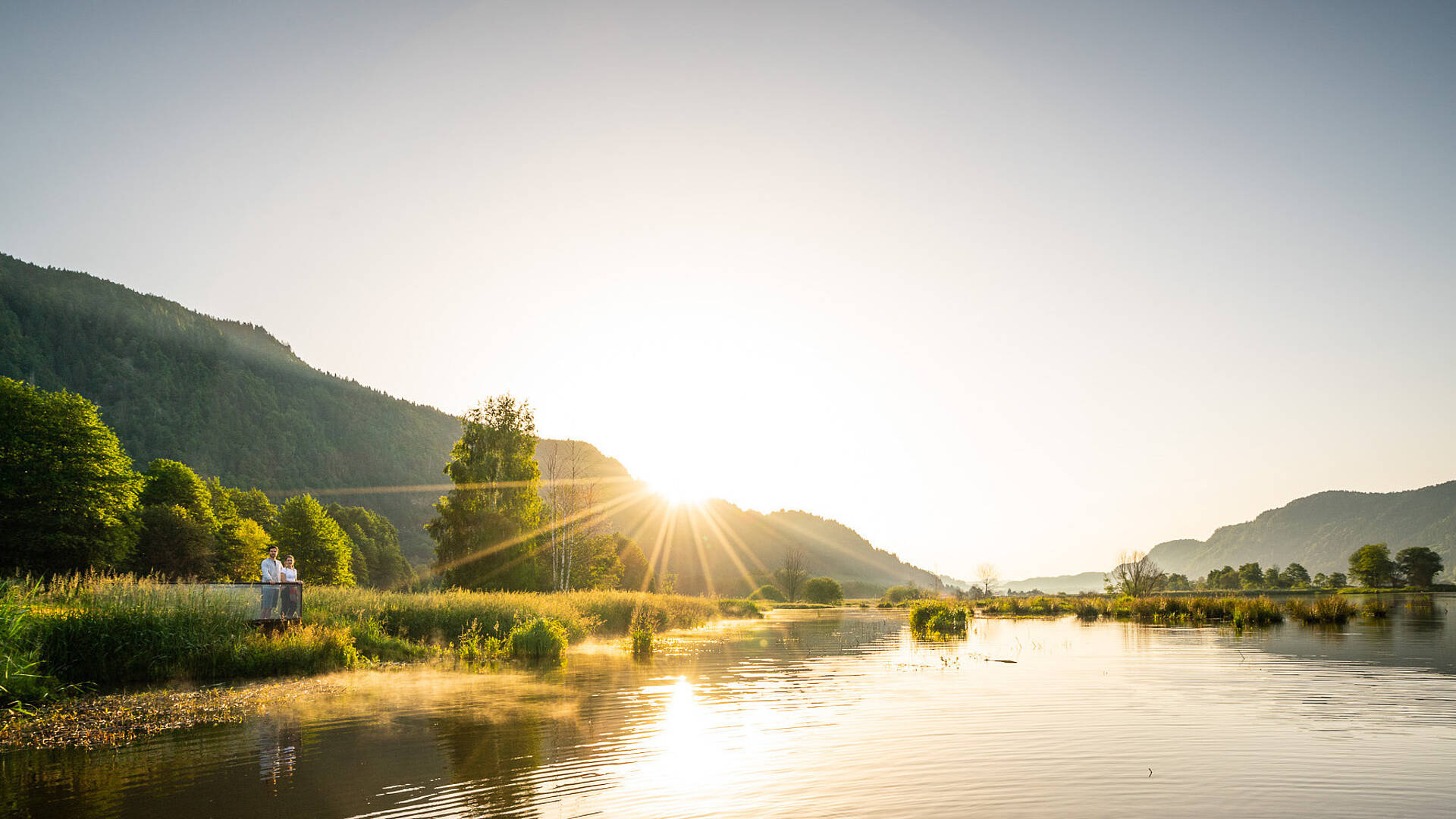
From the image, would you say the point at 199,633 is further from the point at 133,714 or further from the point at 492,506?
the point at 492,506

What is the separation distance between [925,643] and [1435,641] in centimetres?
2169

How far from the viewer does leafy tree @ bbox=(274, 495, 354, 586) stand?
95312 millimetres

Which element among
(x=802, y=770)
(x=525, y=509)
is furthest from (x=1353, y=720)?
(x=525, y=509)

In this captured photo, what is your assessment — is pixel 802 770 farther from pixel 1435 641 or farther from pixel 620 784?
pixel 1435 641

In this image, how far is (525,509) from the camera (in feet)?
209

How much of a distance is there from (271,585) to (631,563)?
288ft

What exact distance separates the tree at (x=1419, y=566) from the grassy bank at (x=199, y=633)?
459ft

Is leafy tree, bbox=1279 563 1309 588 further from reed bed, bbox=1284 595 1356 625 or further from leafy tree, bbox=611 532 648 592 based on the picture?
leafy tree, bbox=611 532 648 592

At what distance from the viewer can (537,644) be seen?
31.8 m

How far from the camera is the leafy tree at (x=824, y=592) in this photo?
135 metres

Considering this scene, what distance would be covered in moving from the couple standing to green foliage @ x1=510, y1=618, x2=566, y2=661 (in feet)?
26.4

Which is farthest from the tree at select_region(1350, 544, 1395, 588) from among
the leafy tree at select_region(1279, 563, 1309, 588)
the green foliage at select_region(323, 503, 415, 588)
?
the green foliage at select_region(323, 503, 415, 588)

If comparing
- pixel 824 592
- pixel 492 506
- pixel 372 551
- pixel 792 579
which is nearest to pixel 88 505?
pixel 492 506

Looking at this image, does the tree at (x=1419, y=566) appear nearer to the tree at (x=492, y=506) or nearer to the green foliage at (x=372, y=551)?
the tree at (x=492, y=506)
